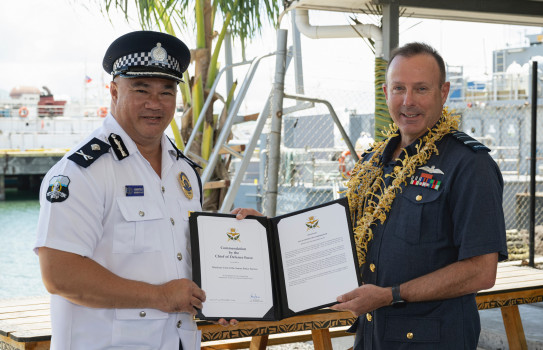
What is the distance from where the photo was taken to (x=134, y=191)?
80.7 inches

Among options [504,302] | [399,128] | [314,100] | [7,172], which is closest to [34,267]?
[314,100]

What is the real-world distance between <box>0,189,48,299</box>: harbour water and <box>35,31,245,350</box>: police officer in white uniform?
11.1 metres

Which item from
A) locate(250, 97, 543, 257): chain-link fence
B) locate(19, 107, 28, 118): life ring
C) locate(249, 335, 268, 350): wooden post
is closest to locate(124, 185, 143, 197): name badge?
locate(249, 335, 268, 350): wooden post

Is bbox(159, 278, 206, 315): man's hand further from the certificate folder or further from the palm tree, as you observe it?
the palm tree

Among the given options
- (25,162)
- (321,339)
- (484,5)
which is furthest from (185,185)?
(25,162)

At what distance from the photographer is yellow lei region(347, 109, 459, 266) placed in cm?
224

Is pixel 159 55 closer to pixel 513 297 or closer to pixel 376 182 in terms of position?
pixel 376 182

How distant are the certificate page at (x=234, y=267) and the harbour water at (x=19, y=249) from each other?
1097 centimetres

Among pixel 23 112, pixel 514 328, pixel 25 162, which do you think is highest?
pixel 23 112

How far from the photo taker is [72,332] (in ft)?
6.47

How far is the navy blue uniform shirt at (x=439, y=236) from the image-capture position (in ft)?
6.73

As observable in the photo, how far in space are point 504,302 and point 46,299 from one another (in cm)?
268

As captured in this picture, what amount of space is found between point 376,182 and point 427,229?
1.04ft

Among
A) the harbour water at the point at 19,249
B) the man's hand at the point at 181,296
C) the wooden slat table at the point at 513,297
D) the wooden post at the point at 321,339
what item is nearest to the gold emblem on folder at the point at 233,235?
the man's hand at the point at 181,296
